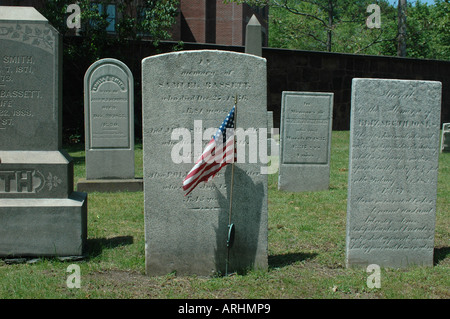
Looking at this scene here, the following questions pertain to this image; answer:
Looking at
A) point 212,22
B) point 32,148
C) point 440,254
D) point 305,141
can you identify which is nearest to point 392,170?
point 440,254

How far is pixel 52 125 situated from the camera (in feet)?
16.9

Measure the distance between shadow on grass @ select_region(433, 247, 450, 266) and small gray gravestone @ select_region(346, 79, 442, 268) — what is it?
0.33 m

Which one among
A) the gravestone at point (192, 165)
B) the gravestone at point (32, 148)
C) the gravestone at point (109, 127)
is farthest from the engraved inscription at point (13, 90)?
the gravestone at point (109, 127)

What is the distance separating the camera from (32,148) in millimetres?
5152

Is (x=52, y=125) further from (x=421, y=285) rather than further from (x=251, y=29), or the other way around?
(x=251, y=29)

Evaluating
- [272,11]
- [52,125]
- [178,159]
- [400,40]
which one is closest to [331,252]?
[178,159]

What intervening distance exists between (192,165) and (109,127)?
4.80m

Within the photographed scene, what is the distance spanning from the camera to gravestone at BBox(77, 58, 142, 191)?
8898 millimetres

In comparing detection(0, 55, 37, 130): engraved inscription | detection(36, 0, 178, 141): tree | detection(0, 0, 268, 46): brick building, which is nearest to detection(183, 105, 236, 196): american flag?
detection(0, 55, 37, 130): engraved inscription

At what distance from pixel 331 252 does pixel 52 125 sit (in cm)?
312

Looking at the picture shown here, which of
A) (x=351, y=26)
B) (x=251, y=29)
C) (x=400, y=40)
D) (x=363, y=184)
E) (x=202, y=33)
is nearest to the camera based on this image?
(x=363, y=184)

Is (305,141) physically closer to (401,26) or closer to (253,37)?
(253,37)

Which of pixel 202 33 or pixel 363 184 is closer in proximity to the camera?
pixel 363 184

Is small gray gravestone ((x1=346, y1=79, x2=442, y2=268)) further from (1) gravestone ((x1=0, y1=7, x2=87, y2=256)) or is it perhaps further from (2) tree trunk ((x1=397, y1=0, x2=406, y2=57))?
(2) tree trunk ((x1=397, y1=0, x2=406, y2=57))
